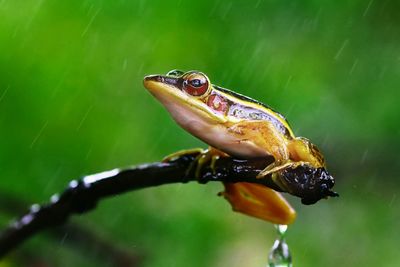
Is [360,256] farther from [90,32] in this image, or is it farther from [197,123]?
[197,123]

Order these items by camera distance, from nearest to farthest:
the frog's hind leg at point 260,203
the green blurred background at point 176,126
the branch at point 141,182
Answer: the branch at point 141,182, the frog's hind leg at point 260,203, the green blurred background at point 176,126

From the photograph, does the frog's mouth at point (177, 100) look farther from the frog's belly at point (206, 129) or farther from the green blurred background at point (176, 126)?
the green blurred background at point (176, 126)

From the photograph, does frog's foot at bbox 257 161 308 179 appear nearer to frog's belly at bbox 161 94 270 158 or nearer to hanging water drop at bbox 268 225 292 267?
frog's belly at bbox 161 94 270 158

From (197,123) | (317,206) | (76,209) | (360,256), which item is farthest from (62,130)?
(197,123)

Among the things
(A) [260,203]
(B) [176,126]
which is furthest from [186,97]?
(B) [176,126]

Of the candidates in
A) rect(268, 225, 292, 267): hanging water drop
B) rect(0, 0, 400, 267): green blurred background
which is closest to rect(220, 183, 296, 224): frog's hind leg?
rect(268, 225, 292, 267): hanging water drop

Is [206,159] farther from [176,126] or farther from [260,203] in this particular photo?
[176,126]

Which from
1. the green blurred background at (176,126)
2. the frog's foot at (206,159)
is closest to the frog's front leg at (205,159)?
the frog's foot at (206,159)
